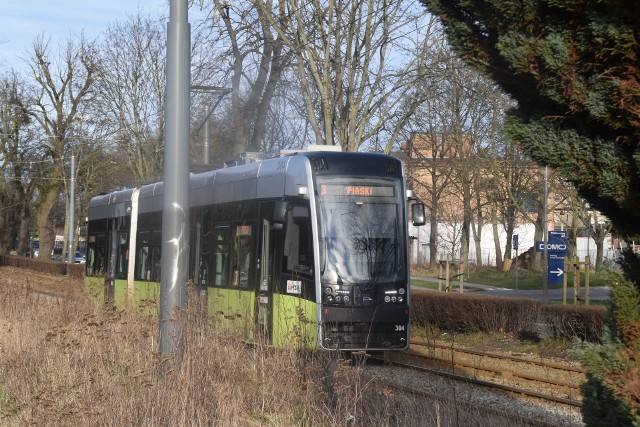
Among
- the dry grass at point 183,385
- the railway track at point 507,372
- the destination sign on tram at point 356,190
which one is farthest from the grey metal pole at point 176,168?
the destination sign on tram at point 356,190

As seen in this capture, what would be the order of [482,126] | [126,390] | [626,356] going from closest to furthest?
[626,356], [126,390], [482,126]

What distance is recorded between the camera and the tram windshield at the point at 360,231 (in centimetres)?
1395

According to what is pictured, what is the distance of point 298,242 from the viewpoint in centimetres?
1412

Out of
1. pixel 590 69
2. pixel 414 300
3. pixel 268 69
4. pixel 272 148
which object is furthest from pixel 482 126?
pixel 590 69

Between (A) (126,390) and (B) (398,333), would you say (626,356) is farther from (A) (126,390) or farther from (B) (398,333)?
(B) (398,333)

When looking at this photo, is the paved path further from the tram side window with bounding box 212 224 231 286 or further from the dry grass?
the dry grass

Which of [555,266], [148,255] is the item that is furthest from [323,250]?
[555,266]

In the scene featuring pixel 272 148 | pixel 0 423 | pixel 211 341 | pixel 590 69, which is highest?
pixel 272 148

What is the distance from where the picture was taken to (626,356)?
4535mm

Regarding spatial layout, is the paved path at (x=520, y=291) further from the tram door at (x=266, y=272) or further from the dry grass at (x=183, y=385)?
the dry grass at (x=183, y=385)

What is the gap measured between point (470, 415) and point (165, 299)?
3224 millimetres

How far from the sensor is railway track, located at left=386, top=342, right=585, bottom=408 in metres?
12.2

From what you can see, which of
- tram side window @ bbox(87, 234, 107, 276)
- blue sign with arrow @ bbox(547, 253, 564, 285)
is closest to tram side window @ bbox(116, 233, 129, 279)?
tram side window @ bbox(87, 234, 107, 276)

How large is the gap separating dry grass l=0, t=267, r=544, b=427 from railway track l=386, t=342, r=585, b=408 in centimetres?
266
